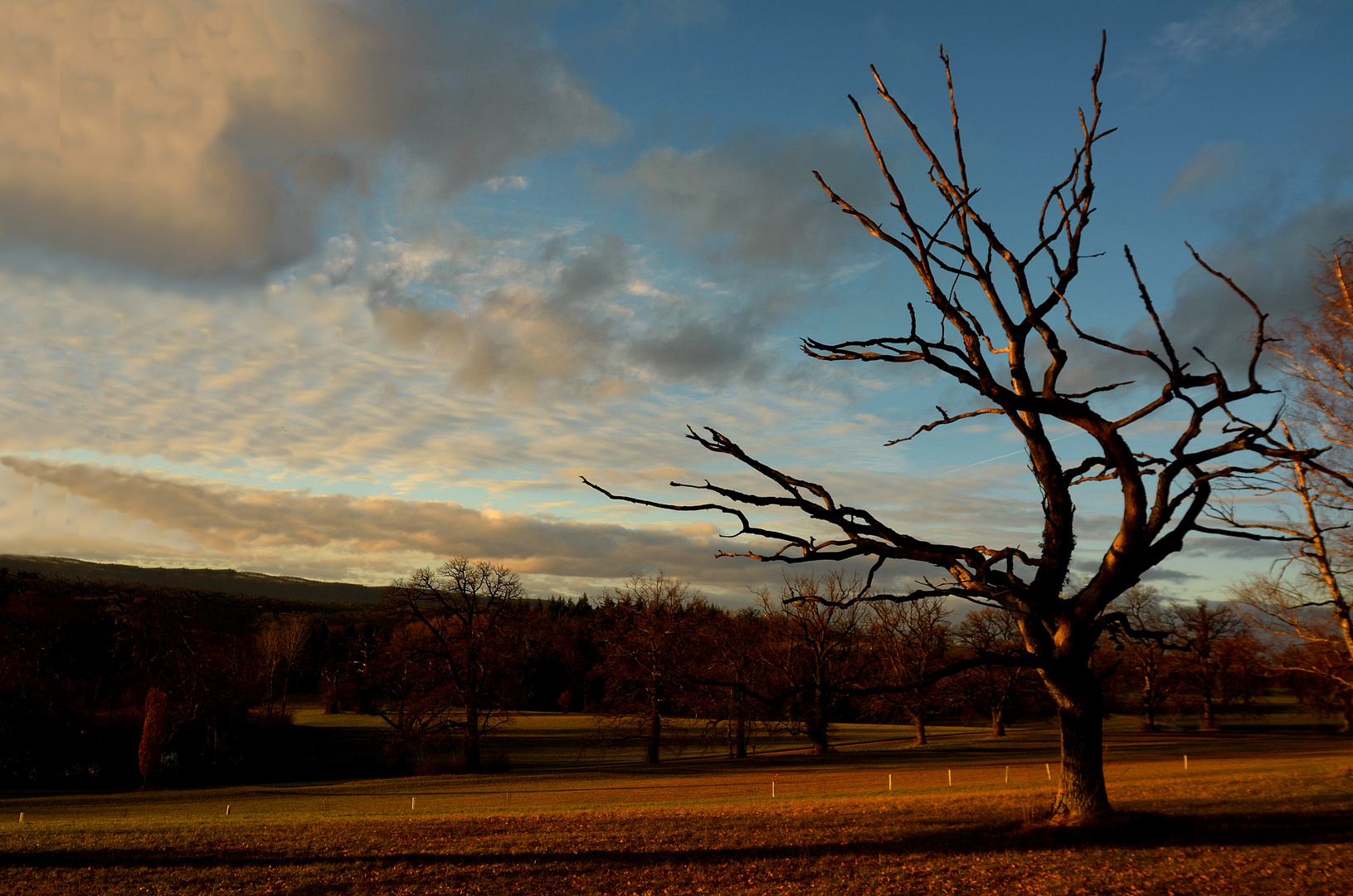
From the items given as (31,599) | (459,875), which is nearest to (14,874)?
(31,599)

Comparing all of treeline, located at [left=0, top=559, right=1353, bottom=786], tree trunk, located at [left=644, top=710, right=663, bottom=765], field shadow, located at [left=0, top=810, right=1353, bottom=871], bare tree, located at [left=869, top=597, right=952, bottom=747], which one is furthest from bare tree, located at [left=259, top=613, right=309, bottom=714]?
field shadow, located at [left=0, top=810, right=1353, bottom=871]

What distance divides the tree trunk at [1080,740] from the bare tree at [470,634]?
39272 mm

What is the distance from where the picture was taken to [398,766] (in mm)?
48594

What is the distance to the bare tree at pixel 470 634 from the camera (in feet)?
148

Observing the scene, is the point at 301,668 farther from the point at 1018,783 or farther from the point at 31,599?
the point at 31,599

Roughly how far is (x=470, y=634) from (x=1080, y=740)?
137 feet

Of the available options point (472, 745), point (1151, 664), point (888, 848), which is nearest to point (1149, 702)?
point (1151, 664)

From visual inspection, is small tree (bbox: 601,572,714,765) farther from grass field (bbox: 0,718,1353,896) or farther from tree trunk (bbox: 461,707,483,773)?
grass field (bbox: 0,718,1353,896)

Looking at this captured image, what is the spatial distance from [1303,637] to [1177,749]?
36536 mm

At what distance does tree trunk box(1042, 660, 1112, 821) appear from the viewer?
9.69 meters

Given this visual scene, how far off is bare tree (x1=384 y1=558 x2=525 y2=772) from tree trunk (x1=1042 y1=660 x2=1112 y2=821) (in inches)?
1546

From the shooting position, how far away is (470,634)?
1852 inches

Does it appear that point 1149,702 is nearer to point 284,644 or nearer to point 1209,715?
point 1209,715

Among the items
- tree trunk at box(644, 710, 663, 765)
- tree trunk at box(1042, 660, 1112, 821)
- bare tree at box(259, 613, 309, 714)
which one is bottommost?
tree trunk at box(644, 710, 663, 765)
